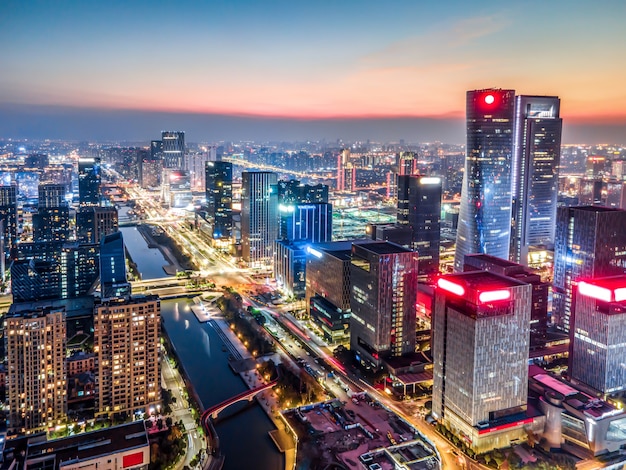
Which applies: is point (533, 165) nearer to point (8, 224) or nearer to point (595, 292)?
point (595, 292)

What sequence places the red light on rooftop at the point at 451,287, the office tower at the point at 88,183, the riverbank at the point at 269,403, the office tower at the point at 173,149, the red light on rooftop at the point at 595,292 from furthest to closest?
the office tower at the point at 173,149 < the office tower at the point at 88,183 < the red light on rooftop at the point at 595,292 < the red light on rooftop at the point at 451,287 < the riverbank at the point at 269,403

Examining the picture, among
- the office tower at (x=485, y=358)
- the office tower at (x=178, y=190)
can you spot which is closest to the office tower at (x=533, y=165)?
the office tower at (x=485, y=358)

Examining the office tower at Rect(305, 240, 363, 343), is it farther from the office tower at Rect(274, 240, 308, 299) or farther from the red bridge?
the red bridge

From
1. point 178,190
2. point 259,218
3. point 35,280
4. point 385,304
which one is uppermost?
point 178,190

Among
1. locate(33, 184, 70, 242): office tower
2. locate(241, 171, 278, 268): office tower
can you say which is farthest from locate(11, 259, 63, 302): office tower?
locate(241, 171, 278, 268): office tower

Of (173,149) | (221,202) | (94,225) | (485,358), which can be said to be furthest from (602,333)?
(173,149)

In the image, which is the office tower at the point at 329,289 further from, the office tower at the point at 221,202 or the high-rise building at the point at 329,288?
the office tower at the point at 221,202

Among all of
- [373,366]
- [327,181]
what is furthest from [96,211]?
[327,181]
